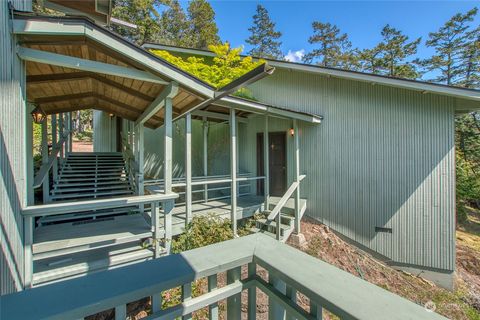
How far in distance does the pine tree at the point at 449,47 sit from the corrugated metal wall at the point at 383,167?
15.9 metres

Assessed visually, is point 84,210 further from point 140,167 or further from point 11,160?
point 140,167

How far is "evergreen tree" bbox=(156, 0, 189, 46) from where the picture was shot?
802 inches

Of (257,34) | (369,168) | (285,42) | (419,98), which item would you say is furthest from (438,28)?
(369,168)

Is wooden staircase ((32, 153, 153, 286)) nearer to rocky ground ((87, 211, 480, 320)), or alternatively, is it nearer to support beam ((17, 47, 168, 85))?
rocky ground ((87, 211, 480, 320))

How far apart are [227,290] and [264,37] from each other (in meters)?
26.3

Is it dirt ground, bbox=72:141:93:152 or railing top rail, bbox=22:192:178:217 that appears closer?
railing top rail, bbox=22:192:178:217

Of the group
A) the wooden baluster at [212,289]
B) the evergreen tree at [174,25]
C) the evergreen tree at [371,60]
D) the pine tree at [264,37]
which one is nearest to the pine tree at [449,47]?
the evergreen tree at [371,60]

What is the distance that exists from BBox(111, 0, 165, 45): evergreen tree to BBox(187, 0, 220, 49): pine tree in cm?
328

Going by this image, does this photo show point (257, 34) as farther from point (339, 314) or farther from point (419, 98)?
point (339, 314)

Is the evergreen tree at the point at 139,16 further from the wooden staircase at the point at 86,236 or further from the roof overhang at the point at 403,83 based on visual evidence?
the wooden staircase at the point at 86,236

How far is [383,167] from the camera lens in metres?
6.67

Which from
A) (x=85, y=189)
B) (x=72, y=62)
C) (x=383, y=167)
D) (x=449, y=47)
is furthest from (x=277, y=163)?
(x=449, y=47)

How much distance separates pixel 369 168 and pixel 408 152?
3.35 ft

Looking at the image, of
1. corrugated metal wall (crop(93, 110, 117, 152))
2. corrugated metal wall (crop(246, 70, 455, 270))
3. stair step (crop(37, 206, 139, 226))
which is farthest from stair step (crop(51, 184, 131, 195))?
corrugated metal wall (crop(246, 70, 455, 270))
